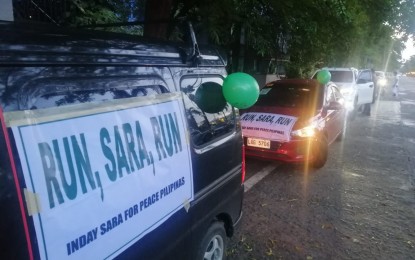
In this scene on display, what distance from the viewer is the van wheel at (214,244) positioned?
8.63ft

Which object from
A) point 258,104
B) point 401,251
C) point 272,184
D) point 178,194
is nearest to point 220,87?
point 178,194

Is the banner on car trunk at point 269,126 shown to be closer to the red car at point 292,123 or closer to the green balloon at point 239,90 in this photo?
the red car at point 292,123

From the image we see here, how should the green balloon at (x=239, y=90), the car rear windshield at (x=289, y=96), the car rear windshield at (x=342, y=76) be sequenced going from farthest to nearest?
the car rear windshield at (x=342, y=76) → the car rear windshield at (x=289, y=96) → the green balloon at (x=239, y=90)

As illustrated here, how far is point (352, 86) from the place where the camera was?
12344mm

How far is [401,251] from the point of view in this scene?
3.82 m

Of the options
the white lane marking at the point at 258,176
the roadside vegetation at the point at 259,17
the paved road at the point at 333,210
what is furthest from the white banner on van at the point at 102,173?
the roadside vegetation at the point at 259,17

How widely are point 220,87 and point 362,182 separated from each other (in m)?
4.11

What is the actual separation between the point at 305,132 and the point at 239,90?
140 inches

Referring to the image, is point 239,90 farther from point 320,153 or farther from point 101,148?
point 320,153

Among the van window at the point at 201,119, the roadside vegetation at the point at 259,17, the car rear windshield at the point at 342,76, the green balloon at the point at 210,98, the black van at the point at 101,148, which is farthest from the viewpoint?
the car rear windshield at the point at 342,76

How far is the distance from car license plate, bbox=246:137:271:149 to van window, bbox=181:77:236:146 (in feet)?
10.0

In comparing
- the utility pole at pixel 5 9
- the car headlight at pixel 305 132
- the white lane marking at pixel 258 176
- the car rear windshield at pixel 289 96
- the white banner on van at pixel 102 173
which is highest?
the utility pole at pixel 5 9

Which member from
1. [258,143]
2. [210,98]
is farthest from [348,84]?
[210,98]

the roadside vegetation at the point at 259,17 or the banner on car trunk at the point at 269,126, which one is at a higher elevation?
the roadside vegetation at the point at 259,17
